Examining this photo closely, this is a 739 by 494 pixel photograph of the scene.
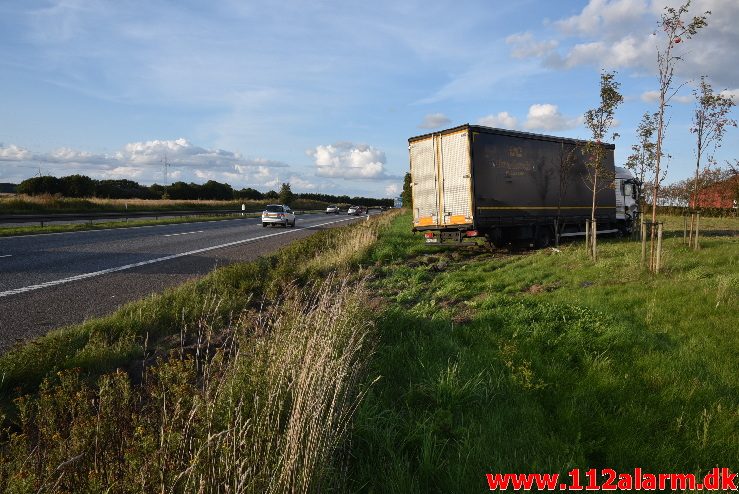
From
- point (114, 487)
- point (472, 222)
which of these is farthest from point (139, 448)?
point (472, 222)

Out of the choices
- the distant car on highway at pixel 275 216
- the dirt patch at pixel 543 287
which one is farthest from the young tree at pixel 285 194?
the dirt patch at pixel 543 287

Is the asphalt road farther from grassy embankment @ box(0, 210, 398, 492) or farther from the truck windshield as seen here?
the truck windshield

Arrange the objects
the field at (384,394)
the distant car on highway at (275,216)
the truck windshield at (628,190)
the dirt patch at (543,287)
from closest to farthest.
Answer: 1. the field at (384,394)
2. the dirt patch at (543,287)
3. the truck windshield at (628,190)
4. the distant car on highway at (275,216)

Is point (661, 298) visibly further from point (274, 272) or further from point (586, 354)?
point (274, 272)

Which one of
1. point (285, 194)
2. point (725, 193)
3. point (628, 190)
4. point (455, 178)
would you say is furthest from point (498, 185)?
point (285, 194)

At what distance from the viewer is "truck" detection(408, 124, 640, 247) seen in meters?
13.9

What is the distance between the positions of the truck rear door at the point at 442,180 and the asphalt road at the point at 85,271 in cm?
576

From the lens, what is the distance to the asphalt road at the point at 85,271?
7.12 m

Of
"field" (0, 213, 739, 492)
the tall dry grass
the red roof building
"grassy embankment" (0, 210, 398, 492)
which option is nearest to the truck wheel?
"field" (0, 213, 739, 492)

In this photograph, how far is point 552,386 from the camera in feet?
14.0

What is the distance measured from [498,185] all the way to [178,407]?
12.9m

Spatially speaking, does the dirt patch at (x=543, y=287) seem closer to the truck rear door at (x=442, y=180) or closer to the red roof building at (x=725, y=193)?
the truck rear door at (x=442, y=180)

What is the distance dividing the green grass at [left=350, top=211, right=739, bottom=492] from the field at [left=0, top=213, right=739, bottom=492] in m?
0.02

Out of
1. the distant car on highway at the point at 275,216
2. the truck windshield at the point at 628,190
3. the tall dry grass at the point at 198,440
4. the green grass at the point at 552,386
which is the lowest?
the green grass at the point at 552,386
